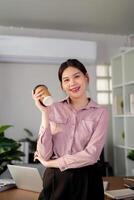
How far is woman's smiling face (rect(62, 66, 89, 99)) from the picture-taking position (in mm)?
1064

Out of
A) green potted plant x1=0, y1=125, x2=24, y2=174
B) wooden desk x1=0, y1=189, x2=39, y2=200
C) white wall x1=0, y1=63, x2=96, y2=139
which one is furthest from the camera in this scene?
white wall x1=0, y1=63, x2=96, y2=139

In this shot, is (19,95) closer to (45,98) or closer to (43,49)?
(43,49)

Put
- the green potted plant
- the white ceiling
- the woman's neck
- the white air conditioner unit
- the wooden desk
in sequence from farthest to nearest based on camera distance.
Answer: the white air conditioner unit < the white ceiling < the green potted plant < the wooden desk < the woman's neck

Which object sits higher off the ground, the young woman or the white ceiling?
the white ceiling

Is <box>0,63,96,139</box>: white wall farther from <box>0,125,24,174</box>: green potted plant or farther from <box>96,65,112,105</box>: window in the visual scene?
<box>0,125,24,174</box>: green potted plant

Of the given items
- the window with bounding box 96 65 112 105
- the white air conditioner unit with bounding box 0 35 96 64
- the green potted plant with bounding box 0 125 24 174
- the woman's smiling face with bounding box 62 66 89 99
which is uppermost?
the white air conditioner unit with bounding box 0 35 96 64

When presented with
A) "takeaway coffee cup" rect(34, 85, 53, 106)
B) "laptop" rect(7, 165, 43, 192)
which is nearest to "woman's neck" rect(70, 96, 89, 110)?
"takeaway coffee cup" rect(34, 85, 53, 106)

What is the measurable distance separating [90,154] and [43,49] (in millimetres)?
2762

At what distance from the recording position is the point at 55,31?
154 inches

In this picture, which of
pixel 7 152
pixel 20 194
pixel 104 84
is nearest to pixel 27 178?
pixel 20 194

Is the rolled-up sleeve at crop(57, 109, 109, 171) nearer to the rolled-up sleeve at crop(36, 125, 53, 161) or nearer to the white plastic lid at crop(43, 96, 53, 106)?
the rolled-up sleeve at crop(36, 125, 53, 161)

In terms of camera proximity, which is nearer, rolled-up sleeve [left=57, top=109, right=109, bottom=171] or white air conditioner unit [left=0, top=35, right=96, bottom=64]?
rolled-up sleeve [left=57, top=109, right=109, bottom=171]

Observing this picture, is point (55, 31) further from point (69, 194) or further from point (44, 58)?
point (69, 194)

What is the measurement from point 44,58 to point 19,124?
2.99 ft
